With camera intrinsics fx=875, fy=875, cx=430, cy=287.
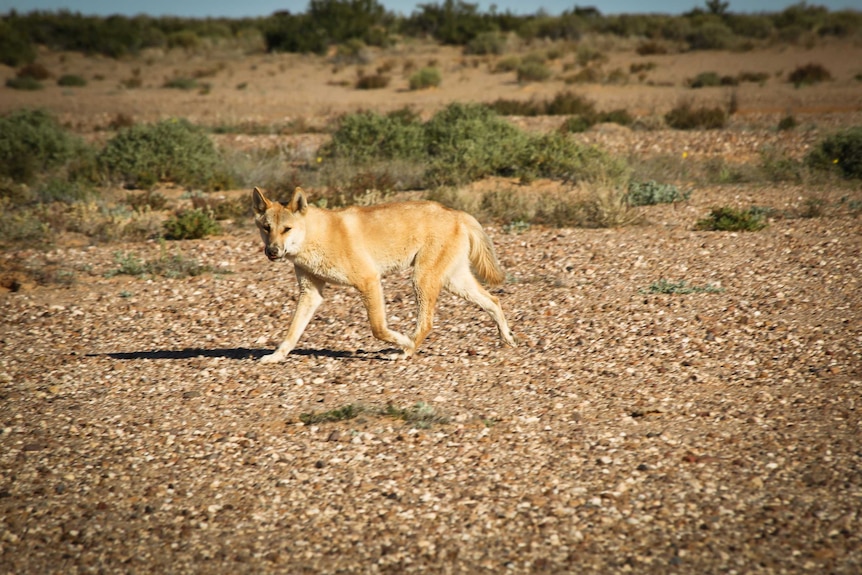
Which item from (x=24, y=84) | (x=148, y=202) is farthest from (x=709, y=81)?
(x=24, y=84)

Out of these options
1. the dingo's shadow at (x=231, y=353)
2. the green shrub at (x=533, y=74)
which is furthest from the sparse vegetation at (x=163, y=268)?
the green shrub at (x=533, y=74)

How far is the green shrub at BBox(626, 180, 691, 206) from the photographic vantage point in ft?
47.6

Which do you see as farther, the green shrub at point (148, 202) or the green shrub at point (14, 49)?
the green shrub at point (14, 49)

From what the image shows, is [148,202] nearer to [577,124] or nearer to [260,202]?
[260,202]

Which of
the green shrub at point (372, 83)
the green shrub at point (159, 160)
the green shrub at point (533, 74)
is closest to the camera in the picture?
the green shrub at point (159, 160)

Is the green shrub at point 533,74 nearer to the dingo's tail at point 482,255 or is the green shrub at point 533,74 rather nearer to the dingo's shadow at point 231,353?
the dingo's tail at point 482,255

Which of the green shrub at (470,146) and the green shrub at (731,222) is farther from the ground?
the green shrub at (470,146)

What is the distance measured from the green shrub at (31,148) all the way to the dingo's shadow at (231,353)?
405 inches

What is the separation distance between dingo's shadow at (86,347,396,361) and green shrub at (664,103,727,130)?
1571cm

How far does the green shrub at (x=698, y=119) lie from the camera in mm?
21689

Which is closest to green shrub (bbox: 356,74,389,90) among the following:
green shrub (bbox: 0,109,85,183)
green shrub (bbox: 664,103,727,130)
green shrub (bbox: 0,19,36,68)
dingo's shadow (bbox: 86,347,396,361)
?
green shrub (bbox: 664,103,727,130)

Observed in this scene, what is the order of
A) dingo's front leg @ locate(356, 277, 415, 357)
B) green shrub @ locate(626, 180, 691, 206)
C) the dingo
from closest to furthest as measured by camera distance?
the dingo → dingo's front leg @ locate(356, 277, 415, 357) → green shrub @ locate(626, 180, 691, 206)

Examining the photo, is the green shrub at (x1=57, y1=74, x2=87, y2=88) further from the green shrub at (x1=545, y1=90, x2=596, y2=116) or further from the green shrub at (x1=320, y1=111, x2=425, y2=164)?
the green shrub at (x1=320, y1=111, x2=425, y2=164)

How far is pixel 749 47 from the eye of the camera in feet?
137
